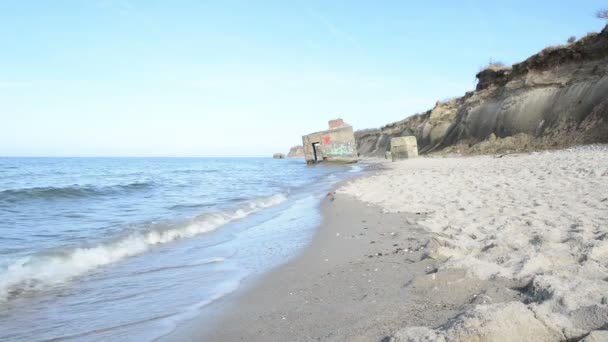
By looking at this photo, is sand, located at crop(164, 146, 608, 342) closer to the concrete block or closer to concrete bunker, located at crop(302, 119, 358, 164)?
the concrete block

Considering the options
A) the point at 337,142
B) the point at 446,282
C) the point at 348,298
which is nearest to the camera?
the point at 446,282

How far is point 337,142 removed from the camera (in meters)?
32.1

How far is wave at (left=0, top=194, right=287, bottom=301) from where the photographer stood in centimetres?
409

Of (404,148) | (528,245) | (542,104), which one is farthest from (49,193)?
(542,104)

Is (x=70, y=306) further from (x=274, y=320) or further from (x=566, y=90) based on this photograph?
(x=566, y=90)

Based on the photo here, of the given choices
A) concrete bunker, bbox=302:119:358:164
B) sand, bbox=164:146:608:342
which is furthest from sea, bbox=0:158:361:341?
concrete bunker, bbox=302:119:358:164

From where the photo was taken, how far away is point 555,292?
212cm

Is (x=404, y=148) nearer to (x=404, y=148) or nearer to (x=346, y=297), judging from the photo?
(x=404, y=148)

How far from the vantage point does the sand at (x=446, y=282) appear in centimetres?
188

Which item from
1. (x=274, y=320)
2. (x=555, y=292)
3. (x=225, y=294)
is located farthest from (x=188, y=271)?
(x=555, y=292)

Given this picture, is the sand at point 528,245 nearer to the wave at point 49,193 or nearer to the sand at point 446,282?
the sand at point 446,282

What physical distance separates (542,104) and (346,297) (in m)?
19.5

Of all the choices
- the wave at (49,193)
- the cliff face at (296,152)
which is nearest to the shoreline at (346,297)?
the wave at (49,193)

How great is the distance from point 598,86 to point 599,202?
46.8 feet
